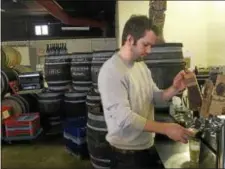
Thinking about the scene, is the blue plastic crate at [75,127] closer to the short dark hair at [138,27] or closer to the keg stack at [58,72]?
the keg stack at [58,72]

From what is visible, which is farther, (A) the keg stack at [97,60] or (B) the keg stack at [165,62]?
(A) the keg stack at [97,60]

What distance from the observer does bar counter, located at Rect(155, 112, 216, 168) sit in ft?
2.37

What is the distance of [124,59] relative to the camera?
2.56 ft

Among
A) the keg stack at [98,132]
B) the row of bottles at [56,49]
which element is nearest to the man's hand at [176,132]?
the keg stack at [98,132]

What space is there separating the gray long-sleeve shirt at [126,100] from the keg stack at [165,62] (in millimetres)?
334

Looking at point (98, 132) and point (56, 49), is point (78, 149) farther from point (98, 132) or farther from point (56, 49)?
point (56, 49)

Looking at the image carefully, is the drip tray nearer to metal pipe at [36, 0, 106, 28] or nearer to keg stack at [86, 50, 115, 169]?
keg stack at [86, 50, 115, 169]

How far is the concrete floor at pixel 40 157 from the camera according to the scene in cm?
160

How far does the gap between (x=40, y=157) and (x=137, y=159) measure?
1.01 metres

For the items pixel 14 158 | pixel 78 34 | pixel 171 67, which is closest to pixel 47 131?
pixel 14 158

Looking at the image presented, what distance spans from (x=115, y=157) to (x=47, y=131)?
1218 millimetres

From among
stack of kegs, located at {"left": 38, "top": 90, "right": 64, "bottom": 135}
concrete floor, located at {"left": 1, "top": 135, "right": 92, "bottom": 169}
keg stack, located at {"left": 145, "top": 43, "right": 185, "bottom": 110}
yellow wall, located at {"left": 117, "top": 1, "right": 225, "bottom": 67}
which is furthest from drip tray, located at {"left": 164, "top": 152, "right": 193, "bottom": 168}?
stack of kegs, located at {"left": 38, "top": 90, "right": 64, "bottom": 135}

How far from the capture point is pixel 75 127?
1776 mm

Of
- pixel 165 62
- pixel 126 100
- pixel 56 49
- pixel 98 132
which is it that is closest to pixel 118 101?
pixel 126 100
